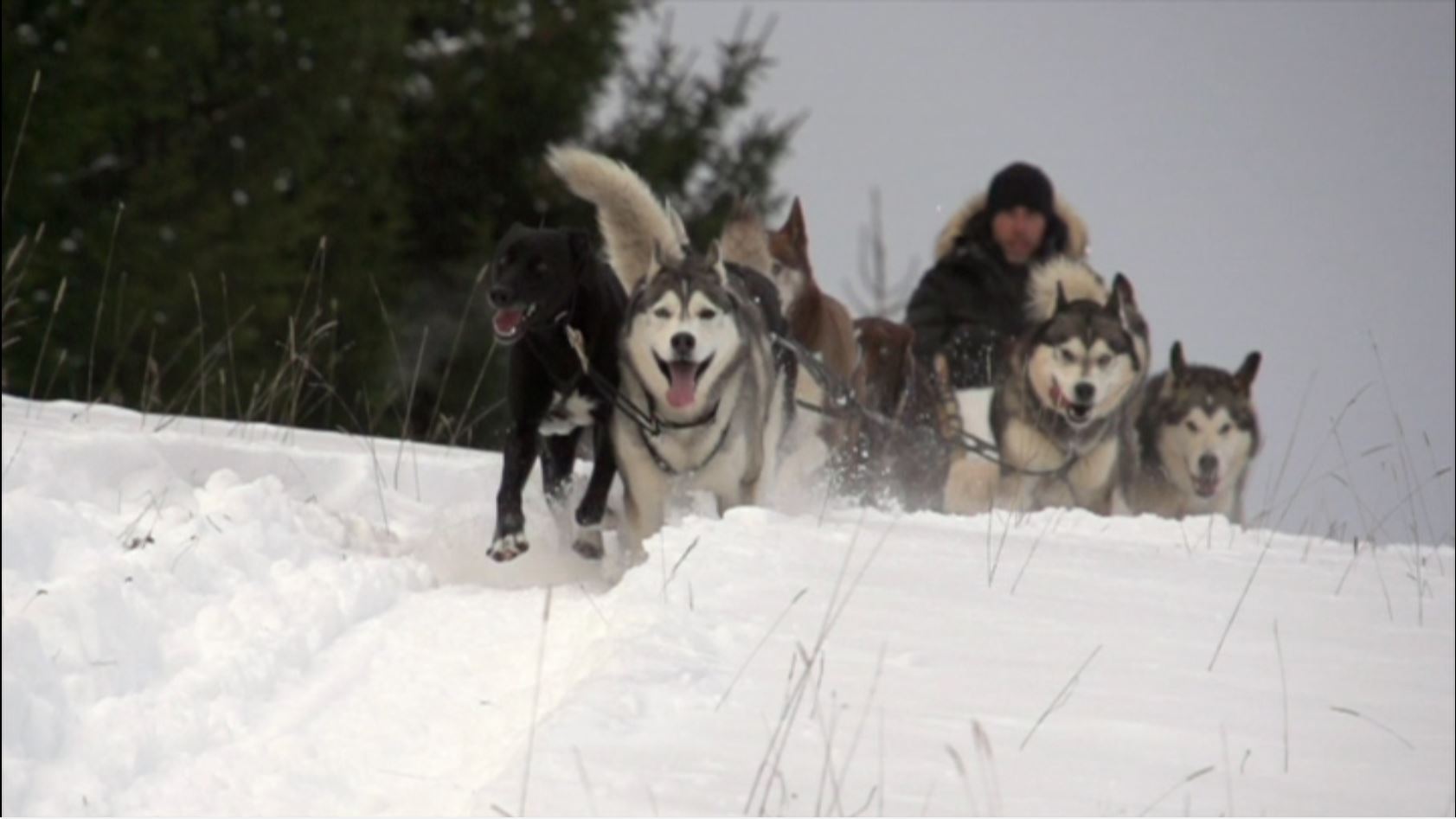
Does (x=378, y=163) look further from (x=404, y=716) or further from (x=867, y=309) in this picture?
(x=404, y=716)

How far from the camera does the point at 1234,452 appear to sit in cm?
1035

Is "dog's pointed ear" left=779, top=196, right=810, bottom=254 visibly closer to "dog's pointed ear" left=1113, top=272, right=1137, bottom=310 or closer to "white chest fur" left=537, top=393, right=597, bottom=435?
"dog's pointed ear" left=1113, top=272, right=1137, bottom=310

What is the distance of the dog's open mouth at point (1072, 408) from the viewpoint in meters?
9.59

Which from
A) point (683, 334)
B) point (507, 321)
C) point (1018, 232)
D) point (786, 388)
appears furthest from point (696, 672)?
point (1018, 232)

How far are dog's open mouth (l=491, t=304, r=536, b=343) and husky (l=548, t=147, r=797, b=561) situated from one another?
1.52ft

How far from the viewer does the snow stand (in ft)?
13.6

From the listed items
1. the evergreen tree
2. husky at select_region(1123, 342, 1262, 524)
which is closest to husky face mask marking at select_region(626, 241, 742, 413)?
husky at select_region(1123, 342, 1262, 524)

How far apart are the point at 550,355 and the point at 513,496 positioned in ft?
1.60

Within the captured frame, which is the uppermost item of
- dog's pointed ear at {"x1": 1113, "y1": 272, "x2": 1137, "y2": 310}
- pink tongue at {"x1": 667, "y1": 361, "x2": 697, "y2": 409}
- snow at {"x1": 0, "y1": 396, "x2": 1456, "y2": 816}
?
dog's pointed ear at {"x1": 1113, "y1": 272, "x2": 1137, "y2": 310}

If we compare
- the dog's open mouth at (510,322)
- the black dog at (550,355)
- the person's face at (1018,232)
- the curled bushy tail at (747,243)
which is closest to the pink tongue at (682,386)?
the black dog at (550,355)

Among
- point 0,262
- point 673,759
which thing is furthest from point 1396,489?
point 0,262

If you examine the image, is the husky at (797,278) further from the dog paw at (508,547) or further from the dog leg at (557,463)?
the dog paw at (508,547)

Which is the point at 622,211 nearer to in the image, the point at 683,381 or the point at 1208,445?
the point at 683,381

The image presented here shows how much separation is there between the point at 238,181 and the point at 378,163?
1699 millimetres
